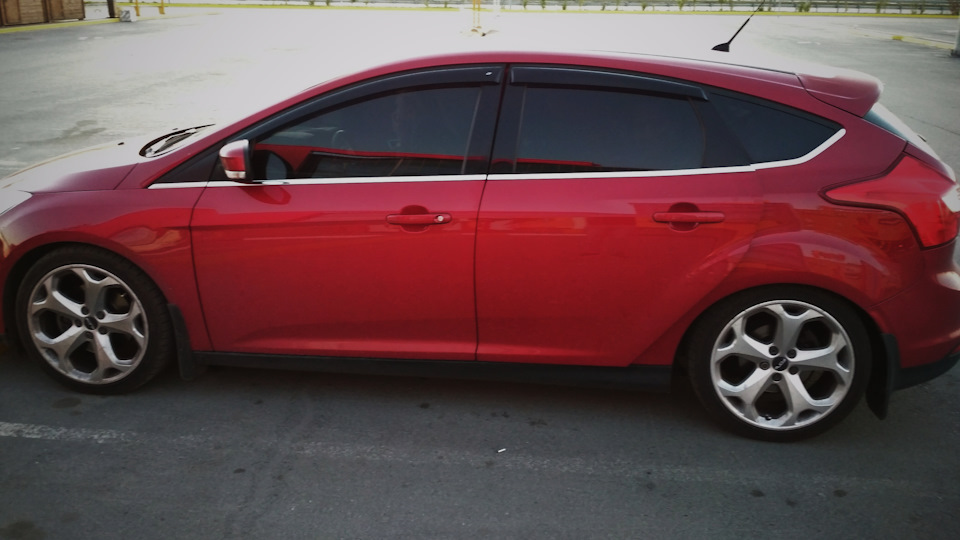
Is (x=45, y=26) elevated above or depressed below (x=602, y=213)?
below

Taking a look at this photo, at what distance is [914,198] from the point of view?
3646 millimetres

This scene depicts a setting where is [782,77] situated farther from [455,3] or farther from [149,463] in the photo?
[455,3]

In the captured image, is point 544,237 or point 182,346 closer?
point 544,237

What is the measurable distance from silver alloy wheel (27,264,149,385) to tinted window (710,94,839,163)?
2601 millimetres

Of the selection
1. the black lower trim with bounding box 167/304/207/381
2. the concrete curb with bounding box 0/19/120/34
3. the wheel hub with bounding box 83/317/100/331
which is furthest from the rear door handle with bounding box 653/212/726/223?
the concrete curb with bounding box 0/19/120/34

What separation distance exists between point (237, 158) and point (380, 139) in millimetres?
584

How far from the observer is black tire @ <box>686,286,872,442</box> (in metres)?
3.74

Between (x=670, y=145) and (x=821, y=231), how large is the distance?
2.19 ft

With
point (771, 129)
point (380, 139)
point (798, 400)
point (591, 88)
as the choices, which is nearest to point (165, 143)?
point (380, 139)

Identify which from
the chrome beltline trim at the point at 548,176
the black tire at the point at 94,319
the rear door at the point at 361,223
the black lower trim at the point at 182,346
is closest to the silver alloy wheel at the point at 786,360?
the chrome beltline trim at the point at 548,176

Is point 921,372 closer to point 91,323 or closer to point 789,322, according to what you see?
point 789,322

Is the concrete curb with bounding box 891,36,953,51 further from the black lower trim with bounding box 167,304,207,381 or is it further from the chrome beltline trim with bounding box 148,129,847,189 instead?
the black lower trim with bounding box 167,304,207,381

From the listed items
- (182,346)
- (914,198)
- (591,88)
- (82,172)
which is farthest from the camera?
(82,172)

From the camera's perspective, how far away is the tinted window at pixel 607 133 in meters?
3.78
